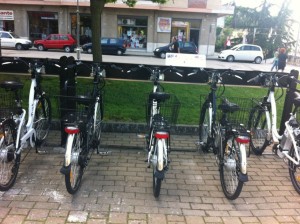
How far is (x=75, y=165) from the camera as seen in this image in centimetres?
375

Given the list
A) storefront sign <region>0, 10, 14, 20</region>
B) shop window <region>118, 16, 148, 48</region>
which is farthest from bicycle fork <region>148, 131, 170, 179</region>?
storefront sign <region>0, 10, 14, 20</region>

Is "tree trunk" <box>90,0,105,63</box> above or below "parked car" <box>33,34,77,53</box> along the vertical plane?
above

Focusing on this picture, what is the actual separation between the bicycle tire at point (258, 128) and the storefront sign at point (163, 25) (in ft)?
82.5

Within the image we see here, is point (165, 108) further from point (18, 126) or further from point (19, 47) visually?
point (19, 47)

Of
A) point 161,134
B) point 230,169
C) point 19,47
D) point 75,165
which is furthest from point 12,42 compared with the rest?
point 230,169

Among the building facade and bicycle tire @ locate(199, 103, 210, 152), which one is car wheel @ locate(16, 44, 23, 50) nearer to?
the building facade

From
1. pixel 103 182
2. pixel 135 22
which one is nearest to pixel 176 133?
pixel 103 182

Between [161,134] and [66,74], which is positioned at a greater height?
[66,74]

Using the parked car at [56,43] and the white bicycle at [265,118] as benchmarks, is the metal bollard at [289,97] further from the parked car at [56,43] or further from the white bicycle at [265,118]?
the parked car at [56,43]

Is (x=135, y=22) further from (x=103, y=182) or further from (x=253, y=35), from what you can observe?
(x=103, y=182)

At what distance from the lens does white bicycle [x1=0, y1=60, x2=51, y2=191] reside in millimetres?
3754

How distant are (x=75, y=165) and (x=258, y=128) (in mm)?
3187

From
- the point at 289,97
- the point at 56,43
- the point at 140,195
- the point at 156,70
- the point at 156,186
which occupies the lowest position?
the point at 140,195

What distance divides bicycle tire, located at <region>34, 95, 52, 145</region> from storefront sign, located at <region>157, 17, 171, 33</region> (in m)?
25.5
